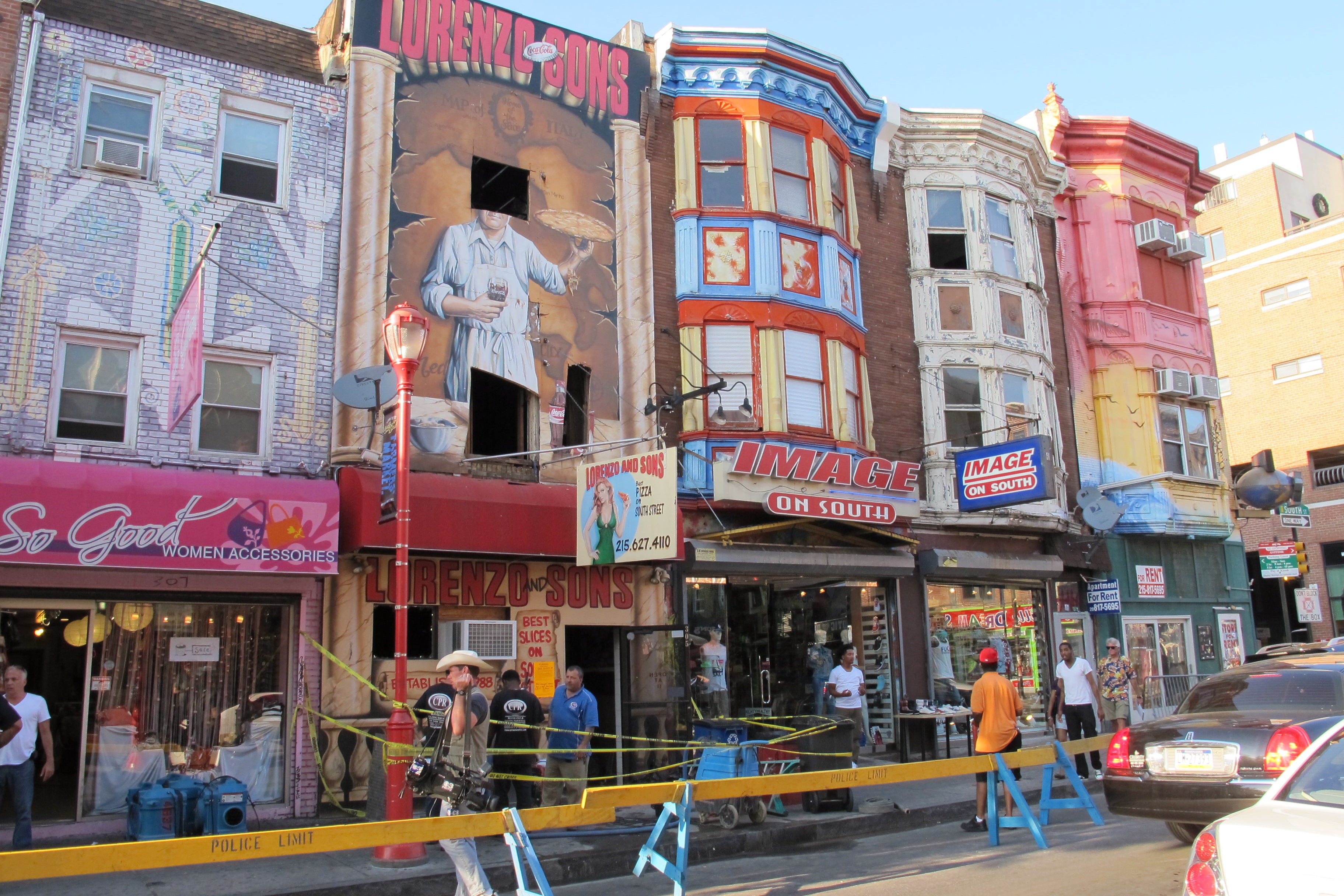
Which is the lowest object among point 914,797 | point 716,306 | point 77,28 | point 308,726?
point 914,797

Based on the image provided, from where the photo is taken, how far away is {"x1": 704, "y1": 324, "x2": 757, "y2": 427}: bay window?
16828mm

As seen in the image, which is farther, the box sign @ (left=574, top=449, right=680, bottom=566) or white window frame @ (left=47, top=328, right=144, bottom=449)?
the box sign @ (left=574, top=449, right=680, bottom=566)

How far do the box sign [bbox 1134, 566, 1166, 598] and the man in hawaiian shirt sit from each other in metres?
7.69

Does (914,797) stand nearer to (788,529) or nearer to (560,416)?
(788,529)

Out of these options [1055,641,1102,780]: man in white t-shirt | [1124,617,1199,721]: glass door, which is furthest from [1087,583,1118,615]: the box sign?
[1055,641,1102,780]: man in white t-shirt

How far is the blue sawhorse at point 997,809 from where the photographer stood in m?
9.62

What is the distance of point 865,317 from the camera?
1948 centimetres

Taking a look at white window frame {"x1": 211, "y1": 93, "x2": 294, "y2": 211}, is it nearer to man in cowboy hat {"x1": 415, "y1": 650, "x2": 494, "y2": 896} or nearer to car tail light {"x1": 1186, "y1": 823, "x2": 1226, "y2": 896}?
man in cowboy hat {"x1": 415, "y1": 650, "x2": 494, "y2": 896}

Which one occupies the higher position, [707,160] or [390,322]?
[707,160]

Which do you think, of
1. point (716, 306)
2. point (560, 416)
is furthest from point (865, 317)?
point (560, 416)

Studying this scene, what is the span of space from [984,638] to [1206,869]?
51.0 feet

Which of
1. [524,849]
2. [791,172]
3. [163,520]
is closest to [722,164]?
[791,172]

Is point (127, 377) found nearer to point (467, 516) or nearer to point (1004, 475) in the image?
point (467, 516)

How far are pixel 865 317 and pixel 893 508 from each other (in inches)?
166
